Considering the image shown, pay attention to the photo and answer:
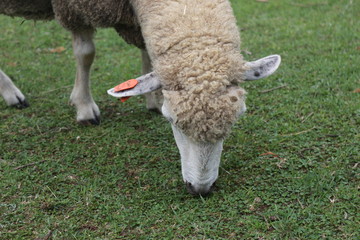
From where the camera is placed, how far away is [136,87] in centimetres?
317

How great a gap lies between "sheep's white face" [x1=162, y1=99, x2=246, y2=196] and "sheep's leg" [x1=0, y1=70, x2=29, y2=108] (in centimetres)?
259

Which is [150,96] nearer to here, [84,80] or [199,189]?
[84,80]

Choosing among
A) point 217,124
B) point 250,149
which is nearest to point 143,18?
point 217,124

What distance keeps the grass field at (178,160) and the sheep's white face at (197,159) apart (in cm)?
13

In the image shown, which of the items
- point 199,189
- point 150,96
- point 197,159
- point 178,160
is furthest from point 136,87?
point 150,96

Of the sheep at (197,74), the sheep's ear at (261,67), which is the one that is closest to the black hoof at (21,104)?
the sheep at (197,74)

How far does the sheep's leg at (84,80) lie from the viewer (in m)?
4.75

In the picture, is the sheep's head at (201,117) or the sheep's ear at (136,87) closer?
the sheep's head at (201,117)

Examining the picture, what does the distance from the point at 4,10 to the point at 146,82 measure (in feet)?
7.46

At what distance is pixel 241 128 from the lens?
456 centimetres

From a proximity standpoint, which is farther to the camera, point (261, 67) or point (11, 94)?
point (11, 94)

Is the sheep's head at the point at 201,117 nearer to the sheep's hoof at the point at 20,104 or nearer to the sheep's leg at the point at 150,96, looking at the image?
the sheep's leg at the point at 150,96

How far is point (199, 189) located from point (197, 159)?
0.84ft

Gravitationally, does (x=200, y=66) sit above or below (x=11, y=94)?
above
